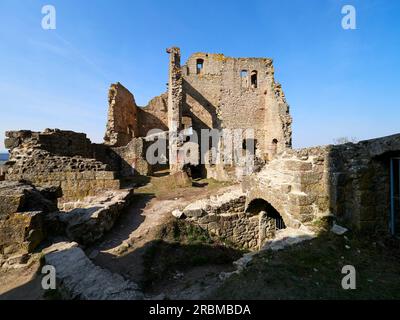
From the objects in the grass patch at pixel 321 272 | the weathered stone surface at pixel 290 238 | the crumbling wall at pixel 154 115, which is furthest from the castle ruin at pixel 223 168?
the crumbling wall at pixel 154 115

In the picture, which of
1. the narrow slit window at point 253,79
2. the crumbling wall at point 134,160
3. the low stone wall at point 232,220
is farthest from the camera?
the narrow slit window at point 253,79

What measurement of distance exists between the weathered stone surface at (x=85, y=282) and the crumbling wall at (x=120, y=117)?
13329 millimetres

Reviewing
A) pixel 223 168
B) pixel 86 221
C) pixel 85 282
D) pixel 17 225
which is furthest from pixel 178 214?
pixel 223 168

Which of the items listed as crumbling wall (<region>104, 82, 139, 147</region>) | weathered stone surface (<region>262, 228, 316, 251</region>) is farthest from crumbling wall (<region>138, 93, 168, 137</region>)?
weathered stone surface (<region>262, 228, 316, 251</region>)

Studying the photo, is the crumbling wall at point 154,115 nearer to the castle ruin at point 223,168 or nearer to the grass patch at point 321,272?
the castle ruin at point 223,168

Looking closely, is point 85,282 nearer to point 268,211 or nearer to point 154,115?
point 268,211

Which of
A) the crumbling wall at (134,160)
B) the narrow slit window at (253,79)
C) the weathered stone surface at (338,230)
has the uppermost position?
the narrow slit window at (253,79)

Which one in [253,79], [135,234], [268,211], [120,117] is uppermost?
[253,79]

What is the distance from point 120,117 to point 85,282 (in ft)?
54.2

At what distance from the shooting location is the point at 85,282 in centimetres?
305

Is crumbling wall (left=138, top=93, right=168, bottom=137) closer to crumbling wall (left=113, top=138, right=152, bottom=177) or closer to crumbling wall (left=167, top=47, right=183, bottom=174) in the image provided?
crumbling wall (left=167, top=47, right=183, bottom=174)

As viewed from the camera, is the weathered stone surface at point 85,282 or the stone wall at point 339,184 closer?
the weathered stone surface at point 85,282

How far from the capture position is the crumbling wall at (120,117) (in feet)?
53.6

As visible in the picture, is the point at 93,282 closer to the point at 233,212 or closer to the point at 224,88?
the point at 233,212
